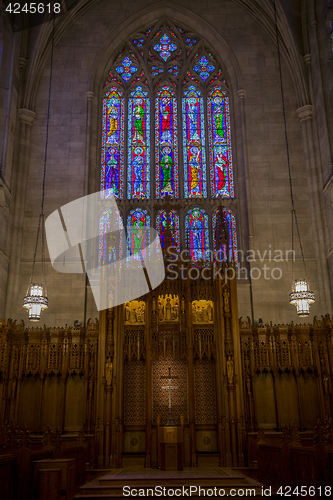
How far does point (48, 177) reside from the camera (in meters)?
18.8

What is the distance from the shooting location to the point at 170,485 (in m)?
10.3

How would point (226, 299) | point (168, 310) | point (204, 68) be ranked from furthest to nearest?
point (204, 68)
point (168, 310)
point (226, 299)

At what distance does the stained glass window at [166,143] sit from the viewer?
64.2 ft

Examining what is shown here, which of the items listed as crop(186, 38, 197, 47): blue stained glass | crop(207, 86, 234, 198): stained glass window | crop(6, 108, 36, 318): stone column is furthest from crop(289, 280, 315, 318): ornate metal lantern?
crop(186, 38, 197, 47): blue stained glass

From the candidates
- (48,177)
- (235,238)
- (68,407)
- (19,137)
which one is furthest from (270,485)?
(19,137)

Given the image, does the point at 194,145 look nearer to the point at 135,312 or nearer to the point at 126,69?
the point at 126,69

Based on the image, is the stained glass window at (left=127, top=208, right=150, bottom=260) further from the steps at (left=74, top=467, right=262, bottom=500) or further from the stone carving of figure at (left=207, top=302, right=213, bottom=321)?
the steps at (left=74, top=467, right=262, bottom=500)

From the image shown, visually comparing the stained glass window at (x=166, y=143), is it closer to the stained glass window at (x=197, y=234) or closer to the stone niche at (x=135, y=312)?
the stained glass window at (x=197, y=234)

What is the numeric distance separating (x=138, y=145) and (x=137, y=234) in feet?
12.6

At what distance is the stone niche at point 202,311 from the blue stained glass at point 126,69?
10.8 meters

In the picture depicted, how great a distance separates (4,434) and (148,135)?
1366cm

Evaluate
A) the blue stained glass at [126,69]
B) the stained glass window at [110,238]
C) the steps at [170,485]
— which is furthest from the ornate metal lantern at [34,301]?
the blue stained glass at [126,69]

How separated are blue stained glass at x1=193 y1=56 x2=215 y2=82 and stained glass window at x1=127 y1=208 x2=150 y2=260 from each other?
660cm

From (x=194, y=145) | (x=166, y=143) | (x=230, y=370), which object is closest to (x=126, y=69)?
(x=166, y=143)
